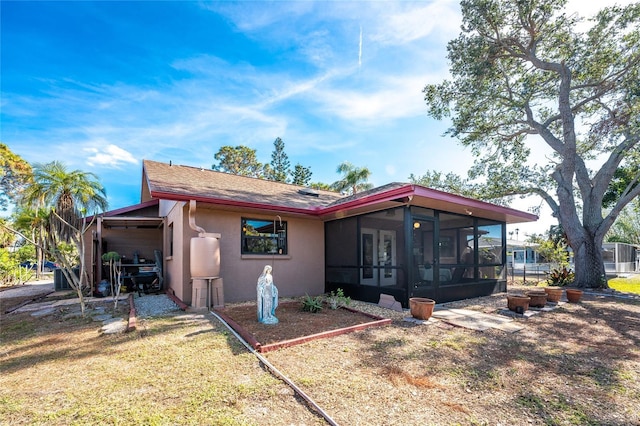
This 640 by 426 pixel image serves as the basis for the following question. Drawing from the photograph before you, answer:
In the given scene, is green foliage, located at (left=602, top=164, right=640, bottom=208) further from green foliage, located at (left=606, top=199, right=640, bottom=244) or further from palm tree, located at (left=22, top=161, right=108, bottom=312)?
green foliage, located at (left=606, top=199, right=640, bottom=244)

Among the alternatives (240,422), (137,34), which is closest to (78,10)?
(137,34)

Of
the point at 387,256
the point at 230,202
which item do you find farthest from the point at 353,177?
the point at 230,202

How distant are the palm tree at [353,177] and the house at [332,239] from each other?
1312 centimetres

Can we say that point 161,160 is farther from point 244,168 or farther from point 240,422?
point 244,168

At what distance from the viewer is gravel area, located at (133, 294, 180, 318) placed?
6518mm

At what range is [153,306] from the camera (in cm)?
732

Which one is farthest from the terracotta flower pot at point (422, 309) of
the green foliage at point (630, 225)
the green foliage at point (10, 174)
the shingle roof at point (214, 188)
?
the green foliage at point (630, 225)

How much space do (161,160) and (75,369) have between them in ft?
29.8

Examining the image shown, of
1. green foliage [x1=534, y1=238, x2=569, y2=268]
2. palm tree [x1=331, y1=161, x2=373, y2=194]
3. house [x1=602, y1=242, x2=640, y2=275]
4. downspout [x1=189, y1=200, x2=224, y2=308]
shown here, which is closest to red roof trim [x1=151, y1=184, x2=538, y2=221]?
downspout [x1=189, y1=200, x2=224, y2=308]

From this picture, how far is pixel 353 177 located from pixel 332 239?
14.5 meters

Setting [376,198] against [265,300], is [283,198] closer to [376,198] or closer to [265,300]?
[376,198]

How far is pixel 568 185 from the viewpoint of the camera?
1202 centimetres

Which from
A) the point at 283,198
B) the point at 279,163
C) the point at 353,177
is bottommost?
the point at 283,198

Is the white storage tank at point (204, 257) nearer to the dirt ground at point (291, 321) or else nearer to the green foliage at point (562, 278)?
the dirt ground at point (291, 321)
